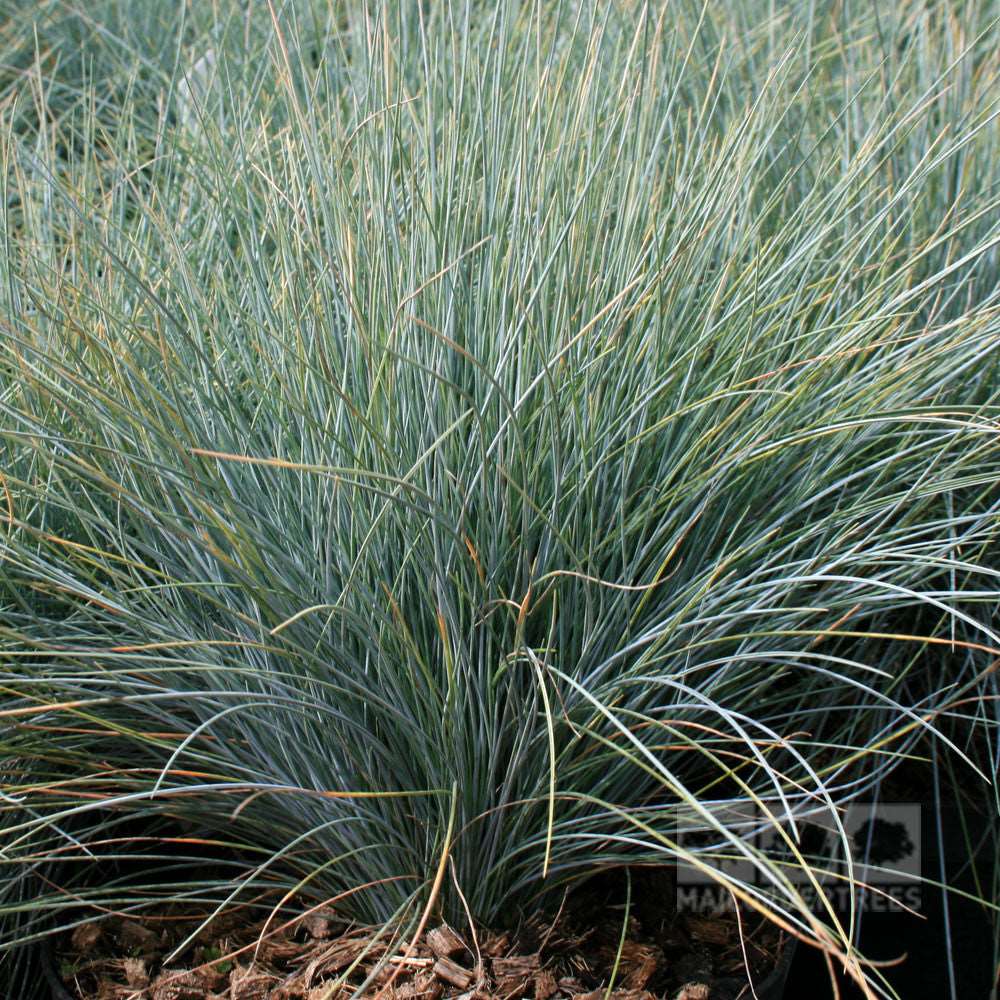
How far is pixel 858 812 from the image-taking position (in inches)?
44.1

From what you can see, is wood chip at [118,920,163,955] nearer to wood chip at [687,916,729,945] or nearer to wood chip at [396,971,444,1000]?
wood chip at [396,971,444,1000]

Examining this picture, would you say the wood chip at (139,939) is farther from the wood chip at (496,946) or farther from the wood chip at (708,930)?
the wood chip at (708,930)

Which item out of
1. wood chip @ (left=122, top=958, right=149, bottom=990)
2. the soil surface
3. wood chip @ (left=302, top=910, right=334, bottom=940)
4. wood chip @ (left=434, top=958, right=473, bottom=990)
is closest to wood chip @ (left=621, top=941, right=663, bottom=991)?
the soil surface

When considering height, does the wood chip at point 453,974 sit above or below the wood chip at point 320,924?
above

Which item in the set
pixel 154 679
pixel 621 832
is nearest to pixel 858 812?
pixel 621 832

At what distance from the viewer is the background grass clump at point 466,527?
90 cm

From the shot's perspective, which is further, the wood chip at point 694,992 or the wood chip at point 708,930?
the wood chip at point 708,930

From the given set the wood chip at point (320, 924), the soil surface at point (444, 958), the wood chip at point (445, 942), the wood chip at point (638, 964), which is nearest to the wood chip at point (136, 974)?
the soil surface at point (444, 958)

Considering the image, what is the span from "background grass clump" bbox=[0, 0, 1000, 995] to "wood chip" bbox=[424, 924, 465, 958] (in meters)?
0.04

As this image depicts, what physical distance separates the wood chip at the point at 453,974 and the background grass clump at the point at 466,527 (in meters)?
0.06

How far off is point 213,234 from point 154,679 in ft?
1.86

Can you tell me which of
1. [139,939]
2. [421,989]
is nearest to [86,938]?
[139,939]

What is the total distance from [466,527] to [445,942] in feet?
1.08

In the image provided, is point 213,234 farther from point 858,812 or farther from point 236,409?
point 858,812
